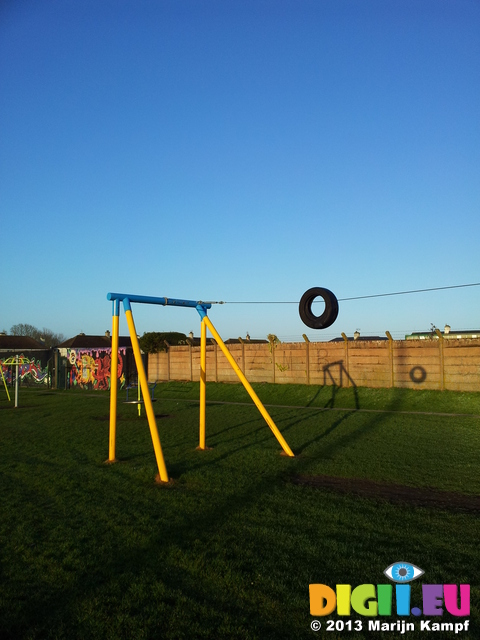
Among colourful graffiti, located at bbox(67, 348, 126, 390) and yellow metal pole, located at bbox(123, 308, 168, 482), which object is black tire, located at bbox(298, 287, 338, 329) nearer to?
yellow metal pole, located at bbox(123, 308, 168, 482)

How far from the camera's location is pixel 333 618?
152 inches

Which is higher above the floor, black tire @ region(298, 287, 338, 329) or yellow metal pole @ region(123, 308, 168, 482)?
black tire @ region(298, 287, 338, 329)

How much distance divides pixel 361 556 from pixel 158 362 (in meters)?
26.2

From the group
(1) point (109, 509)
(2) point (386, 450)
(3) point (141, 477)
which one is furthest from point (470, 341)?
(1) point (109, 509)

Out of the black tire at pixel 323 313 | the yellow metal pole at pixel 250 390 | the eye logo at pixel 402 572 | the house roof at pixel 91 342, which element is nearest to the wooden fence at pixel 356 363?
Result: the black tire at pixel 323 313

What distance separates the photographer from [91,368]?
31.8 m

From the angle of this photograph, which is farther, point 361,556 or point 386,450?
point 386,450

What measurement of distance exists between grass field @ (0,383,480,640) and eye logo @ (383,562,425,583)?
0.08 m

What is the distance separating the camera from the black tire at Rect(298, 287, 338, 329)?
1048 cm

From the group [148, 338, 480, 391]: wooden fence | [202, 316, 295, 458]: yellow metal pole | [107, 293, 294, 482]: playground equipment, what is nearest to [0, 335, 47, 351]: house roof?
[148, 338, 480, 391]: wooden fence

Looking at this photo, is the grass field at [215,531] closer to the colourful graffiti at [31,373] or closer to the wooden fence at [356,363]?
the wooden fence at [356,363]

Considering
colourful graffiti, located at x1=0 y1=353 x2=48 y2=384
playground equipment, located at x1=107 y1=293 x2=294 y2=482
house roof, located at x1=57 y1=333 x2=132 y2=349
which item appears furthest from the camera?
house roof, located at x1=57 y1=333 x2=132 y2=349

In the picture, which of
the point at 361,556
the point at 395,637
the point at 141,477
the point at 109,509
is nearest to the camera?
the point at 395,637

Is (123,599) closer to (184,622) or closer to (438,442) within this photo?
(184,622)
